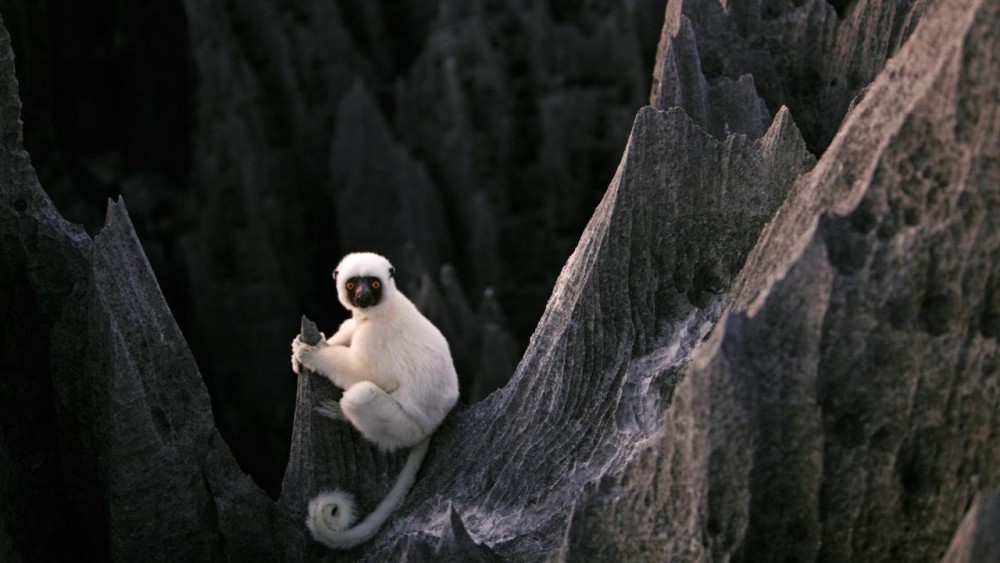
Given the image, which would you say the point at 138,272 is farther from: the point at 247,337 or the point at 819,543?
the point at 247,337

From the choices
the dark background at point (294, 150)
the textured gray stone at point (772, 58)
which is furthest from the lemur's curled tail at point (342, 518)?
the dark background at point (294, 150)

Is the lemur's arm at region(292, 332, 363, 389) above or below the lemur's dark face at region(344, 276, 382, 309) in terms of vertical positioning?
below

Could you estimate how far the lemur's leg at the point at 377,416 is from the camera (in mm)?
3039

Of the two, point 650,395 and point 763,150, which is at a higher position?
point 763,150

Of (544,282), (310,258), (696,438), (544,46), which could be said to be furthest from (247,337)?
(696,438)

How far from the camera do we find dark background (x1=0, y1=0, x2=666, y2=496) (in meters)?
8.34

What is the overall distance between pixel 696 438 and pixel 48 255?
2195 mm

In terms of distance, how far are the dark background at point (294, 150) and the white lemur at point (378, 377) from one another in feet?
15.0

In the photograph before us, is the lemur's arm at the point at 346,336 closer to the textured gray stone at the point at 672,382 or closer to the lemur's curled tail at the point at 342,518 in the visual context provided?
the textured gray stone at the point at 672,382

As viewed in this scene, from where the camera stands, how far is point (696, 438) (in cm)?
205

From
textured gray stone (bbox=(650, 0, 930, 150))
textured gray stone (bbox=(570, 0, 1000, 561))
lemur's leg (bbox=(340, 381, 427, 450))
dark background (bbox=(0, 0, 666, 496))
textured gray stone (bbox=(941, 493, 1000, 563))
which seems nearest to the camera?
textured gray stone (bbox=(941, 493, 1000, 563))

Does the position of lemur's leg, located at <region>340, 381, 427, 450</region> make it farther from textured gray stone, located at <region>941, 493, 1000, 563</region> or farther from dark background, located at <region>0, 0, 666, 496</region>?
dark background, located at <region>0, 0, 666, 496</region>

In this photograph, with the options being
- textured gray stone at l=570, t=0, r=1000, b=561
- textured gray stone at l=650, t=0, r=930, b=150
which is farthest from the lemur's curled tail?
textured gray stone at l=650, t=0, r=930, b=150

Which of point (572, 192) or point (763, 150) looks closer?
point (763, 150)
